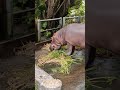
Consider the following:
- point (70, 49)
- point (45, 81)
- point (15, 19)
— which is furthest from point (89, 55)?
point (15, 19)

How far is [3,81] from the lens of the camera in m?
1.02

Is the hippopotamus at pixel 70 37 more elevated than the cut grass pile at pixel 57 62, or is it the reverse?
the hippopotamus at pixel 70 37

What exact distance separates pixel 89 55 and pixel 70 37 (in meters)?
0.29

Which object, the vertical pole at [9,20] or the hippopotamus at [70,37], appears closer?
the vertical pole at [9,20]

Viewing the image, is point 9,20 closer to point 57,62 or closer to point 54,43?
point 54,43

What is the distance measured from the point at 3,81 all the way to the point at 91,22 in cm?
43

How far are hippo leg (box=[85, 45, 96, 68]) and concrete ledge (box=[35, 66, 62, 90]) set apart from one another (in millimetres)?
168

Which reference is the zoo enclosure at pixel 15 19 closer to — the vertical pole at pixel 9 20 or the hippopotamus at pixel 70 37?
the vertical pole at pixel 9 20

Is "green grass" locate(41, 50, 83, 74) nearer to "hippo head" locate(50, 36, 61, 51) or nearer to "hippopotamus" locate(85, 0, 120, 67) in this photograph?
"hippo head" locate(50, 36, 61, 51)

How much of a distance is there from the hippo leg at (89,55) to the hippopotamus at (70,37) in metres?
0.07

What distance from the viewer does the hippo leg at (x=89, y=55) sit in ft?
3.96

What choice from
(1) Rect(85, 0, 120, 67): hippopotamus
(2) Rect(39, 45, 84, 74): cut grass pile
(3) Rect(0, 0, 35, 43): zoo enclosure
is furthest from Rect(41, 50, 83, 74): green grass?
(3) Rect(0, 0, 35, 43): zoo enclosure

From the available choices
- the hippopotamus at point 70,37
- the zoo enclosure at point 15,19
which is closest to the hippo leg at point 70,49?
the hippopotamus at point 70,37

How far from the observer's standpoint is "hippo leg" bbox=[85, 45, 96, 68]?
1206 millimetres
